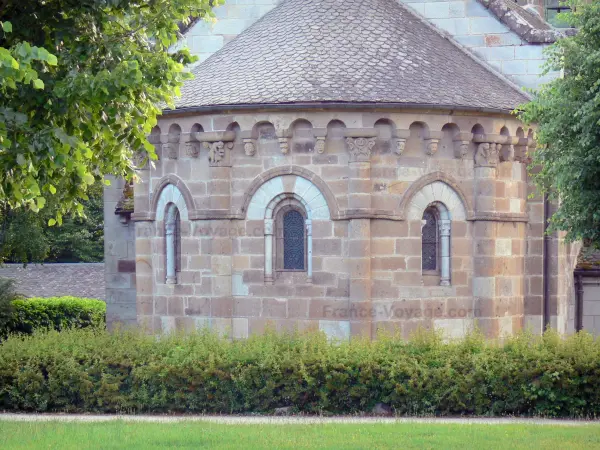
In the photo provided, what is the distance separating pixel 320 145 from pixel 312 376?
5358mm

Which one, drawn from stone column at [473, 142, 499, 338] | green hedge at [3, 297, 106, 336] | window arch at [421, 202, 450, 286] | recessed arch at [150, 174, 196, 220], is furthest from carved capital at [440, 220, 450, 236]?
green hedge at [3, 297, 106, 336]

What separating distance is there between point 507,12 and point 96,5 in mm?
12080

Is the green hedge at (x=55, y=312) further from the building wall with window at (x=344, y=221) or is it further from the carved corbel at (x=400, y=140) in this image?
the carved corbel at (x=400, y=140)

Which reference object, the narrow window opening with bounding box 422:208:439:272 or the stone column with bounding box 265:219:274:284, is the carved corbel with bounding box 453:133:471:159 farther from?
the stone column with bounding box 265:219:274:284

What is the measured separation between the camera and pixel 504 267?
69.5 feet

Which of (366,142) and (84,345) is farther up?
(366,142)

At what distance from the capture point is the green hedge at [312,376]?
1580 cm

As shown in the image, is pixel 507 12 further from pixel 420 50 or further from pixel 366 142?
pixel 366 142

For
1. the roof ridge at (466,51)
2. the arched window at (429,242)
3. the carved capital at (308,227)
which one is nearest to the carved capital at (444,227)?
the arched window at (429,242)

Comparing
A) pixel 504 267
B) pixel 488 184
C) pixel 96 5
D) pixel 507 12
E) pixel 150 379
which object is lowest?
pixel 150 379

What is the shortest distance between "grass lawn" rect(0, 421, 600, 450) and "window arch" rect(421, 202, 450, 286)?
21.9 feet

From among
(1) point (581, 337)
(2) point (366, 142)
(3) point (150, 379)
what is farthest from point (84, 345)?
(1) point (581, 337)

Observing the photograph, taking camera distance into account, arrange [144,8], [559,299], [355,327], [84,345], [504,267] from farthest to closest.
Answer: [559,299], [504,267], [355,327], [84,345], [144,8]

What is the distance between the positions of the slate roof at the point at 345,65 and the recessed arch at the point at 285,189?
1.41 m
